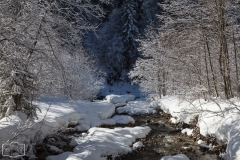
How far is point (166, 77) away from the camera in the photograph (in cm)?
1703

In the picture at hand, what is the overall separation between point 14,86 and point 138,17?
2532 cm

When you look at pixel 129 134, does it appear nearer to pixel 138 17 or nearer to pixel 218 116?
pixel 218 116

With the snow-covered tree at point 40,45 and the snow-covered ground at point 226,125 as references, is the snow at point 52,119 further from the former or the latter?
the snow-covered ground at point 226,125

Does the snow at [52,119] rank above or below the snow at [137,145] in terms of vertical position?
above

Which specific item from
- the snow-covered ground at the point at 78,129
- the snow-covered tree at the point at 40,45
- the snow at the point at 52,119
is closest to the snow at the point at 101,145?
the snow-covered ground at the point at 78,129

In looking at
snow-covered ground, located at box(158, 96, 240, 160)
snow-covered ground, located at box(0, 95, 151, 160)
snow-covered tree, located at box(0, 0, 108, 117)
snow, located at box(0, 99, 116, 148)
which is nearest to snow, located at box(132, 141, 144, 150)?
snow-covered ground, located at box(0, 95, 151, 160)

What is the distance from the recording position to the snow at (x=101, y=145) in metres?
5.62

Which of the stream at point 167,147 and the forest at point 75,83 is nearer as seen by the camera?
the forest at point 75,83

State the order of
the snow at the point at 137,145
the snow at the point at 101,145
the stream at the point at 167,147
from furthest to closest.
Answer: the snow at the point at 137,145, the stream at the point at 167,147, the snow at the point at 101,145

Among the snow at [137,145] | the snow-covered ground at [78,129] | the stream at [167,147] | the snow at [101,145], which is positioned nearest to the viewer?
the snow-covered ground at [78,129]

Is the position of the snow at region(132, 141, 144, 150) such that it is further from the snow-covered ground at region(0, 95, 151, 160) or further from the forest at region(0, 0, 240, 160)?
the snow-covered ground at region(0, 95, 151, 160)

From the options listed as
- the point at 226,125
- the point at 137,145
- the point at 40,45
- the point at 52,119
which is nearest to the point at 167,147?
the point at 137,145

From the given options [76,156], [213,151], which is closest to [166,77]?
[213,151]

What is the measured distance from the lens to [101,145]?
626cm
